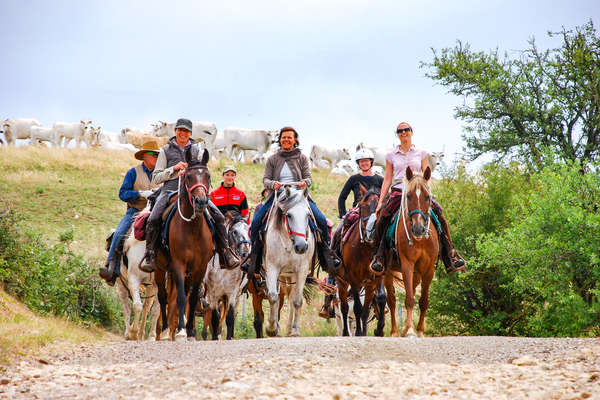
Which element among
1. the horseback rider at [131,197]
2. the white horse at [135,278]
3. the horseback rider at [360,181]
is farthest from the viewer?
the horseback rider at [360,181]

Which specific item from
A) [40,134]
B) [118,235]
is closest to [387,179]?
[118,235]

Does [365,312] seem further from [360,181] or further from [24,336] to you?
[24,336]

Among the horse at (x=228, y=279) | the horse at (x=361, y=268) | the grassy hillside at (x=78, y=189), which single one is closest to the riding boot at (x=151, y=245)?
the horse at (x=228, y=279)

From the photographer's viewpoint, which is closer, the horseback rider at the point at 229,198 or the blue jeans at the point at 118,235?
the blue jeans at the point at 118,235

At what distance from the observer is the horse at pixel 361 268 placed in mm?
→ 12914

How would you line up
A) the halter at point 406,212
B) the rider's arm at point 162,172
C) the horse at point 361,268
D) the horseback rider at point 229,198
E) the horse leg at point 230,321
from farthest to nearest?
1. the horseback rider at point 229,198
2. the horse leg at point 230,321
3. the horse at point 361,268
4. the rider's arm at point 162,172
5. the halter at point 406,212

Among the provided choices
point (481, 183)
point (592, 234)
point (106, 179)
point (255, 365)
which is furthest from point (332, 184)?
point (255, 365)

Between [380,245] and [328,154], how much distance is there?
46.8m

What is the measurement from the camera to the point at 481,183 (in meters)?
20.2

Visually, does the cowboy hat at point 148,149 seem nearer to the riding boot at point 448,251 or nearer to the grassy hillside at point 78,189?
the riding boot at point 448,251

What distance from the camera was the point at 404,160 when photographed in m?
12.1

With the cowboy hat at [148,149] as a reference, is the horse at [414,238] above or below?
below

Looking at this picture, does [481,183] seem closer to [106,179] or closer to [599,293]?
[599,293]

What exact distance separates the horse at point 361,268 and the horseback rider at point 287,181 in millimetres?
839
